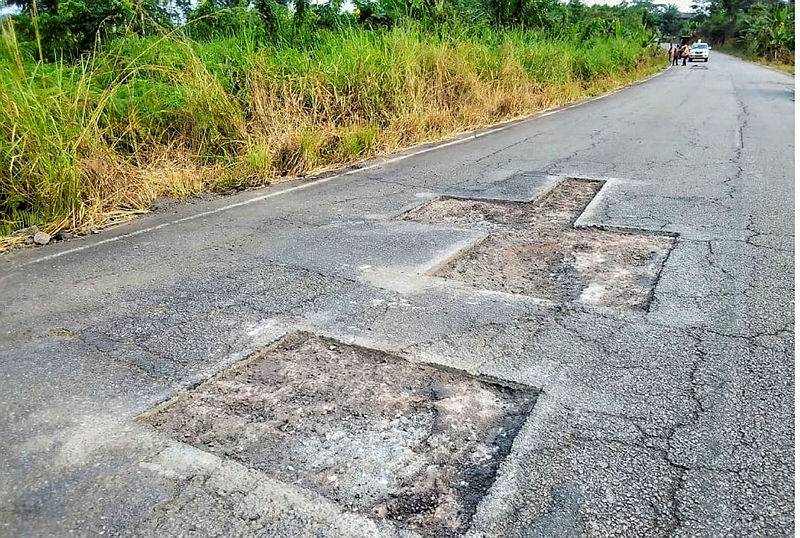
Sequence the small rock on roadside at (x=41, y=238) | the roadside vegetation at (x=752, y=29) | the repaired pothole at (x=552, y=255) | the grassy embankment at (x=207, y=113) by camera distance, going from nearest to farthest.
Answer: the repaired pothole at (x=552, y=255) → the small rock on roadside at (x=41, y=238) → the grassy embankment at (x=207, y=113) → the roadside vegetation at (x=752, y=29)

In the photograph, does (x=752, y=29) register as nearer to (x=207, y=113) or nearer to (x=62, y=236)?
(x=207, y=113)

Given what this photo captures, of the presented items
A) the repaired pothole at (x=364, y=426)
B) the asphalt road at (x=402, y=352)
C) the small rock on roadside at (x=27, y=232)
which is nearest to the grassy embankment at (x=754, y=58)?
the asphalt road at (x=402, y=352)

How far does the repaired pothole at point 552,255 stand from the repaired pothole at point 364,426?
4.03 ft

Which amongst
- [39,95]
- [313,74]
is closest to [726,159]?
[313,74]

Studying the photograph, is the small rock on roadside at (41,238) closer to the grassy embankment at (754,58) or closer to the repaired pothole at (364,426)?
the repaired pothole at (364,426)

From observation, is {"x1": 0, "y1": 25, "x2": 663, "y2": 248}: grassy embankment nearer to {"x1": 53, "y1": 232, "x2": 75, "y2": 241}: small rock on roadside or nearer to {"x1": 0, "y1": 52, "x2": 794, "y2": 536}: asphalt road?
{"x1": 53, "y1": 232, "x2": 75, "y2": 241}: small rock on roadside

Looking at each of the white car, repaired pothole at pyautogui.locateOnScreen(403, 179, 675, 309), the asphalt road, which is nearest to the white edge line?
the asphalt road

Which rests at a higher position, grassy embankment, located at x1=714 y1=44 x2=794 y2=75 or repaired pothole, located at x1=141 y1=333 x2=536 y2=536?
grassy embankment, located at x1=714 y1=44 x2=794 y2=75

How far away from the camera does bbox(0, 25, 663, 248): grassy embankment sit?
5145 mm

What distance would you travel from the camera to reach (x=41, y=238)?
15.8ft

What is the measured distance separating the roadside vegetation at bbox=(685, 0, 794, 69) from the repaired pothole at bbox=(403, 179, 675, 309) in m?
32.1

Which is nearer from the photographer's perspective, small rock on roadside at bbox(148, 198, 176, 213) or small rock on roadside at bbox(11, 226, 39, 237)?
small rock on roadside at bbox(11, 226, 39, 237)

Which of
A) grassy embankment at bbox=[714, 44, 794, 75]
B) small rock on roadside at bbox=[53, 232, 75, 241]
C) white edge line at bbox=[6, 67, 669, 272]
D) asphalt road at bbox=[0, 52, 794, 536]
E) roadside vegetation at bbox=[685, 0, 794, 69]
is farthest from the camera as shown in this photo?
roadside vegetation at bbox=[685, 0, 794, 69]

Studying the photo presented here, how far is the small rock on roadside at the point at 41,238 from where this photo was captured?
4.80 m
